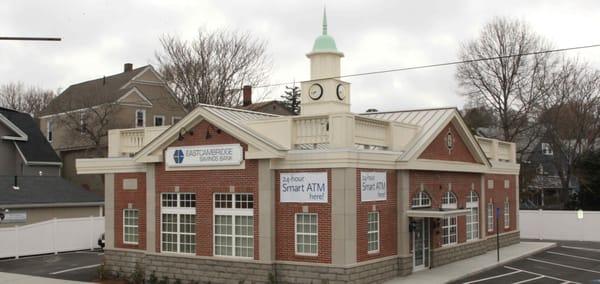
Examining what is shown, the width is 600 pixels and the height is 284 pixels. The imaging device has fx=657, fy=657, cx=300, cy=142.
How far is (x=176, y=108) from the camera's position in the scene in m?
50.1

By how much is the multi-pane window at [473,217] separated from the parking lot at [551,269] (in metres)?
1.96

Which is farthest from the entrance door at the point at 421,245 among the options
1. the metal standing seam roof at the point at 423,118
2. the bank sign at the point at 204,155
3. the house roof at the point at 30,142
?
the house roof at the point at 30,142

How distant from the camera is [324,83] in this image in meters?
22.5

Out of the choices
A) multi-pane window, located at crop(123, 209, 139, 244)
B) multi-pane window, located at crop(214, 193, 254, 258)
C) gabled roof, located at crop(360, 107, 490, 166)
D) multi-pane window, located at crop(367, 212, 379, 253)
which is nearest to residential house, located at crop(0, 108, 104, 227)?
multi-pane window, located at crop(123, 209, 139, 244)

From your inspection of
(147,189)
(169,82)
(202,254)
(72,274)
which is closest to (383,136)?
(202,254)

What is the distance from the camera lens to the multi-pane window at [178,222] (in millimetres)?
21578

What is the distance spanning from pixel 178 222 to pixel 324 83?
6807mm

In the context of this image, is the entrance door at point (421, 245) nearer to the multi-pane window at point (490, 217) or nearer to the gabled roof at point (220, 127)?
the gabled roof at point (220, 127)

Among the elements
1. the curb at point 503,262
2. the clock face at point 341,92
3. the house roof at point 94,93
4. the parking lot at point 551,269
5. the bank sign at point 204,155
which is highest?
the house roof at point 94,93

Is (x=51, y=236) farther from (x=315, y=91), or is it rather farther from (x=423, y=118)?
(x=423, y=118)

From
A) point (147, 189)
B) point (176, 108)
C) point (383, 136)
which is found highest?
point (176, 108)

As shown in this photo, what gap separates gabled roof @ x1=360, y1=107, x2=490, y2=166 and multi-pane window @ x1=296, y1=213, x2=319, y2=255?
149 inches

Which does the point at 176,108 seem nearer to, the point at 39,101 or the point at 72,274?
the point at 72,274

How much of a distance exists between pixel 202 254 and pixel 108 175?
5.72 meters
